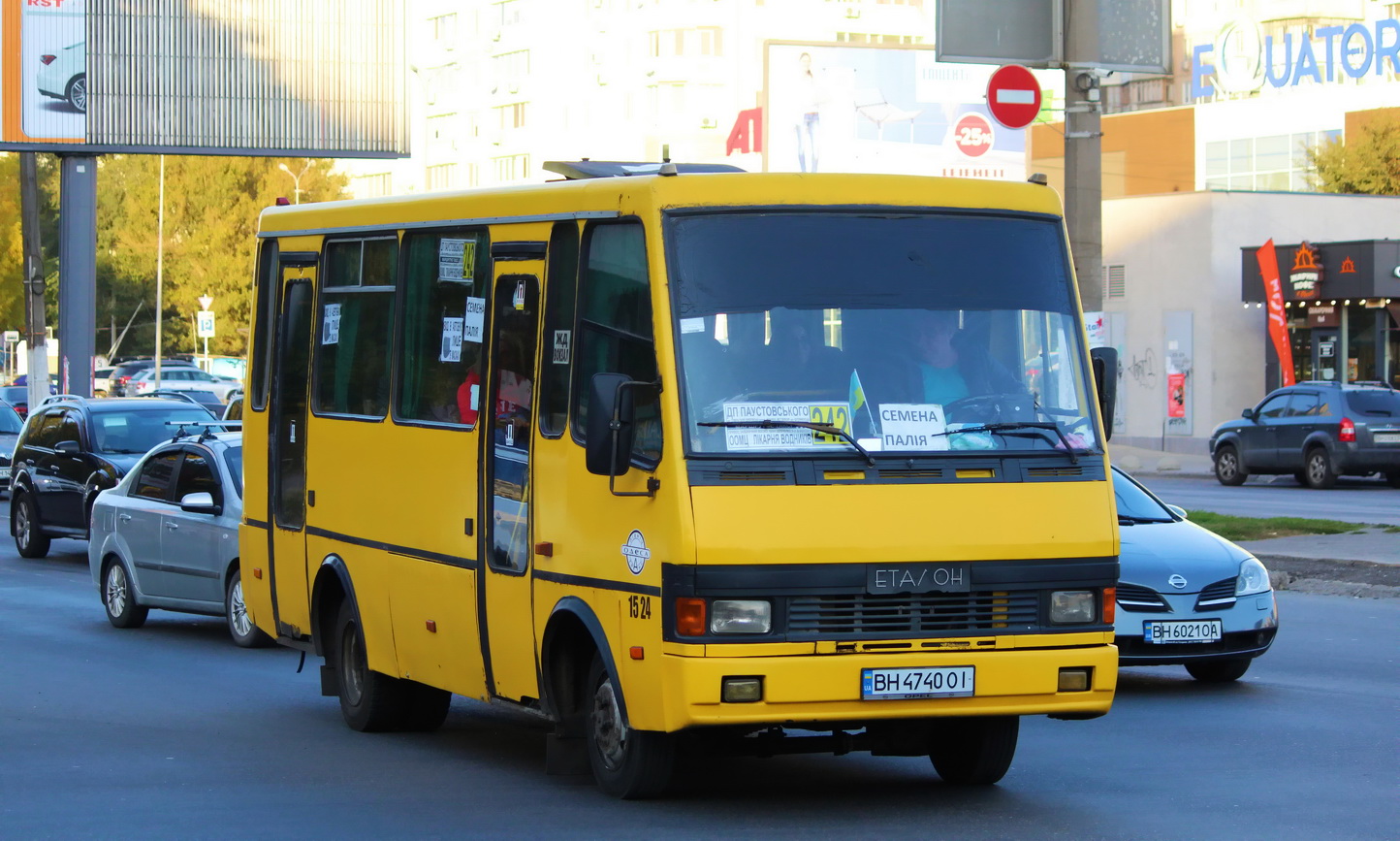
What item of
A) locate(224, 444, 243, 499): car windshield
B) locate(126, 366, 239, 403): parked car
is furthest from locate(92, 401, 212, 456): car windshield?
locate(126, 366, 239, 403): parked car

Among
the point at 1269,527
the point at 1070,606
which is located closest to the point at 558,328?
the point at 1070,606

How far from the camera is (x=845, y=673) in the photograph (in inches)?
304

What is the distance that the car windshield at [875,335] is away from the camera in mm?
7910

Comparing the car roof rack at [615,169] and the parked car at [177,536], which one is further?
the parked car at [177,536]

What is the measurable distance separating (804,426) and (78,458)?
16655 millimetres

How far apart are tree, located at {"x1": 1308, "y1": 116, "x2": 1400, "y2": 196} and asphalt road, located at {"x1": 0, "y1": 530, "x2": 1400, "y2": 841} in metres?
53.1

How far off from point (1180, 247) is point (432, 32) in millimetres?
84776

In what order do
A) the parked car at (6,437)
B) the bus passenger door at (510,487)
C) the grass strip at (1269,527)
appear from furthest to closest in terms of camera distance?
the parked car at (6,437)
the grass strip at (1269,527)
the bus passenger door at (510,487)

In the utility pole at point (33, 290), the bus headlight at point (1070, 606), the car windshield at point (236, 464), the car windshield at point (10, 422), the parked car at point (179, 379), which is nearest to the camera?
the bus headlight at point (1070, 606)

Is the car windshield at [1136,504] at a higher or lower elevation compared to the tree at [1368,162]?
lower

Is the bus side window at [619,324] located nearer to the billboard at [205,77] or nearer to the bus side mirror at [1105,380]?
the bus side mirror at [1105,380]

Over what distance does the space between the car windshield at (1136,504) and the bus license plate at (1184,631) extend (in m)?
1.17

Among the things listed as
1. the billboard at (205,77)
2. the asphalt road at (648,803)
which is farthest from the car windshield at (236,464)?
the billboard at (205,77)

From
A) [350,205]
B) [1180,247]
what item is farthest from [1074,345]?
[1180,247]
